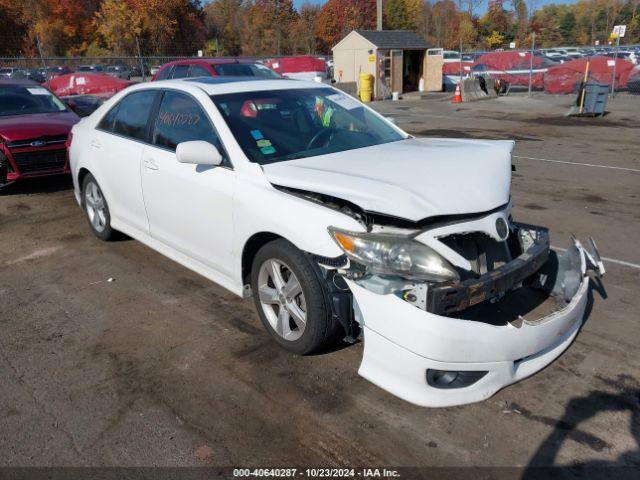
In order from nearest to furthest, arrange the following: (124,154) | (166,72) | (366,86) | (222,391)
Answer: (222,391) < (124,154) < (166,72) < (366,86)

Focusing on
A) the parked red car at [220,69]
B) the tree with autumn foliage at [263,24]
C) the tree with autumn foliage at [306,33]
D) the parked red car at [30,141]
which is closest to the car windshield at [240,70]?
the parked red car at [220,69]

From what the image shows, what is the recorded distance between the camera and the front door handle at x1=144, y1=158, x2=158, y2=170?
4391 millimetres

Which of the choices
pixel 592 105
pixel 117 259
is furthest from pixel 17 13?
pixel 117 259

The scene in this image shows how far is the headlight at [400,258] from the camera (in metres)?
2.82

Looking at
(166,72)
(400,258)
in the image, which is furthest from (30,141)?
(400,258)

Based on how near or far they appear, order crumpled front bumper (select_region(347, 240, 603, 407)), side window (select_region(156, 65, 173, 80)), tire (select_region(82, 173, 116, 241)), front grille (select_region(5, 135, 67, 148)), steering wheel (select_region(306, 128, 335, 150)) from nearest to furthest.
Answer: crumpled front bumper (select_region(347, 240, 603, 407)), steering wheel (select_region(306, 128, 335, 150)), tire (select_region(82, 173, 116, 241)), front grille (select_region(5, 135, 67, 148)), side window (select_region(156, 65, 173, 80))

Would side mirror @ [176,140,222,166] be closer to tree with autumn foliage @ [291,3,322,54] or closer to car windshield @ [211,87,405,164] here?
car windshield @ [211,87,405,164]

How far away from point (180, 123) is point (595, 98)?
14.9 metres

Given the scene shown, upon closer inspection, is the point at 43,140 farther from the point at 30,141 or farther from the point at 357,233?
the point at 357,233

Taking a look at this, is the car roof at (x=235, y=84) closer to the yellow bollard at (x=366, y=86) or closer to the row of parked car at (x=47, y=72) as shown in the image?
the row of parked car at (x=47, y=72)

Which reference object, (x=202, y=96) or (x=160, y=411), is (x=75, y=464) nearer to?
(x=160, y=411)

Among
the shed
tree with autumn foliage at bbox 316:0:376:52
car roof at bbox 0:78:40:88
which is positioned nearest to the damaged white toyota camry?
car roof at bbox 0:78:40:88

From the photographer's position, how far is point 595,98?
15750 millimetres

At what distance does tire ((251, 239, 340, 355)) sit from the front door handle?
141cm
